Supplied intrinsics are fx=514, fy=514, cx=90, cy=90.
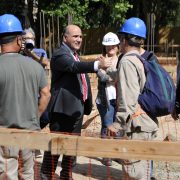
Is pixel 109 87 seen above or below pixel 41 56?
below

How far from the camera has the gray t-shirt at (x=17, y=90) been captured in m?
4.31

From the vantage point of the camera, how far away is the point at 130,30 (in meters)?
4.55

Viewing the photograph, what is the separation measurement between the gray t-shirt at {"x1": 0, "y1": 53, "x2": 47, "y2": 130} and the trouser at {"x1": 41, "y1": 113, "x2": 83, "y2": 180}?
1218mm

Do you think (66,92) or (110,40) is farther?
(110,40)

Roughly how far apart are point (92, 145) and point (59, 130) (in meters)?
2.04

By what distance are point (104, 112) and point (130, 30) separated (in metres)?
2.72

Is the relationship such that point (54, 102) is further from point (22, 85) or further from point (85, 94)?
point (22, 85)

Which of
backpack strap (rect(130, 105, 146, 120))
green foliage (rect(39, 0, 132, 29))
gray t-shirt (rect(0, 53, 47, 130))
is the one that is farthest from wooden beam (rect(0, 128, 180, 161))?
green foliage (rect(39, 0, 132, 29))

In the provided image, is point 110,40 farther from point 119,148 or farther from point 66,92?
point 119,148

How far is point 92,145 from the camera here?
3.69 m

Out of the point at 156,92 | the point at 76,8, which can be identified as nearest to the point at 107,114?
the point at 156,92

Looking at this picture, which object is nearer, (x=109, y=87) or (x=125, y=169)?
(x=125, y=169)

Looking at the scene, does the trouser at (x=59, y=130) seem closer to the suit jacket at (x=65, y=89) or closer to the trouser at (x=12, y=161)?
the suit jacket at (x=65, y=89)

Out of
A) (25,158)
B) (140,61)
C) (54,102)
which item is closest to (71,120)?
(54,102)
